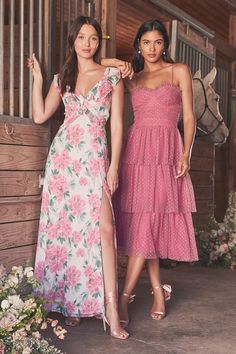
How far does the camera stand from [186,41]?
173 inches

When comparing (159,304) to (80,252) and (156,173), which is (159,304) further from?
(156,173)

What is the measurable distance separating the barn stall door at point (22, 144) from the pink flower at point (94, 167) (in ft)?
1.12

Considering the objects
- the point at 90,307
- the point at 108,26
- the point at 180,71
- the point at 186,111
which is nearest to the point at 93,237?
the point at 90,307

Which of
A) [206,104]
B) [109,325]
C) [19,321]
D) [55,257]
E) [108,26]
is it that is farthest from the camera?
[206,104]

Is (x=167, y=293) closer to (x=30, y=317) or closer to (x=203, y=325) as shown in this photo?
(x=203, y=325)

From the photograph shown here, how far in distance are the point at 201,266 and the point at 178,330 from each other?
193cm

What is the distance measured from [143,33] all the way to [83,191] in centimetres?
83

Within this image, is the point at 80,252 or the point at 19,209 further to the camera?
the point at 19,209

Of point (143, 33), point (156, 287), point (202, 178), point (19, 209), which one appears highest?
point (143, 33)

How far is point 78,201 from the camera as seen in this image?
98.0 inches

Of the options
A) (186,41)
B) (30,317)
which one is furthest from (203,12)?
(30,317)

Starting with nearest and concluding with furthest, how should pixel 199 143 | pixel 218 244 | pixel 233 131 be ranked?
pixel 218 244 → pixel 199 143 → pixel 233 131

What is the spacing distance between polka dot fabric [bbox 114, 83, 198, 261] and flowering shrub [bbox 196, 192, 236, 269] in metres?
1.72

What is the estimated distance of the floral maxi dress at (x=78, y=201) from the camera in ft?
8.10
